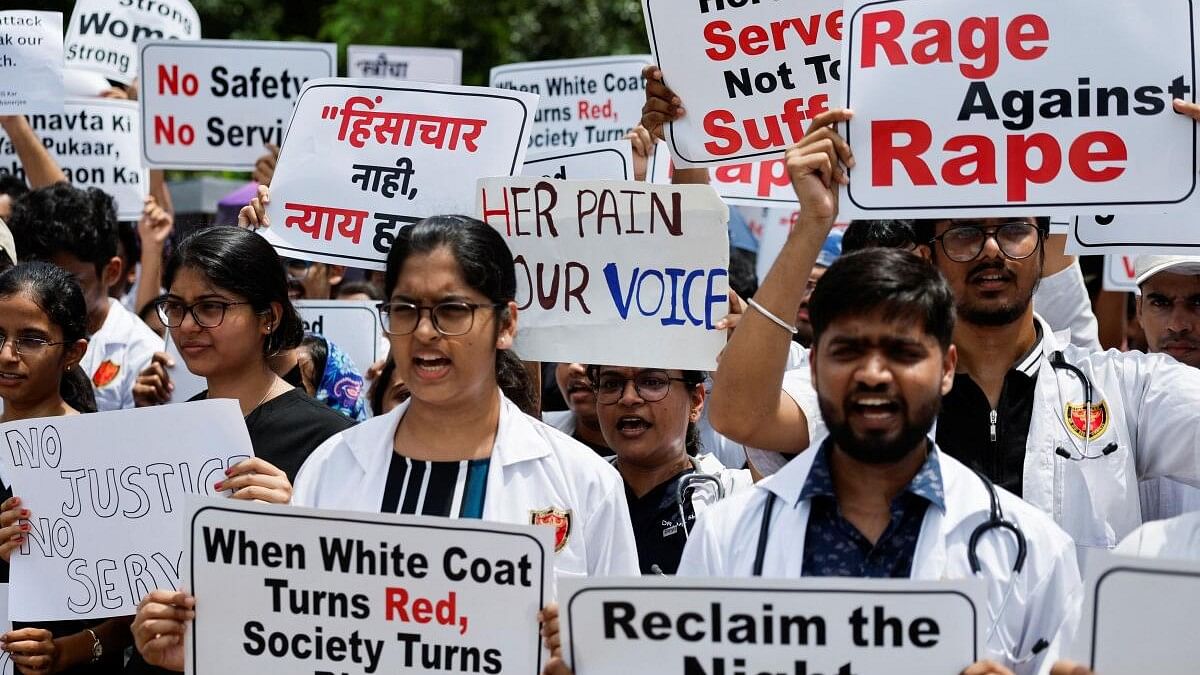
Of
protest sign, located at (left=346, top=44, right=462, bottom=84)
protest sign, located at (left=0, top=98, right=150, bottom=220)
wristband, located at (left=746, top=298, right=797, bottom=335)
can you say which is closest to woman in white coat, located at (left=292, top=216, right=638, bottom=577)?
wristband, located at (left=746, top=298, right=797, bottom=335)

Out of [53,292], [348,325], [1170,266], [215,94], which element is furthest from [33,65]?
[1170,266]

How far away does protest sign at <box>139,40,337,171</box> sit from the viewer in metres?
7.44

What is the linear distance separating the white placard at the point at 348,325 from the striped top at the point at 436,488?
316 centimetres

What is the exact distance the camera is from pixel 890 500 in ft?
11.0

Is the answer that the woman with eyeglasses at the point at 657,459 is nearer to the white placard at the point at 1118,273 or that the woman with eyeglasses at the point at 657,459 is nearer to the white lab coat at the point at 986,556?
the white lab coat at the point at 986,556

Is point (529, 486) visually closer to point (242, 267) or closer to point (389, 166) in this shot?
point (242, 267)

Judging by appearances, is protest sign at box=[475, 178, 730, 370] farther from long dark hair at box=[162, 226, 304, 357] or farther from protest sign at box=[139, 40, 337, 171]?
protest sign at box=[139, 40, 337, 171]

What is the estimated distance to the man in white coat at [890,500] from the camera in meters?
3.19

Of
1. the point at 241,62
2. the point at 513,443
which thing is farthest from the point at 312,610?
the point at 241,62

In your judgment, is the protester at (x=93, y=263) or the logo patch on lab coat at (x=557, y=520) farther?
the protester at (x=93, y=263)

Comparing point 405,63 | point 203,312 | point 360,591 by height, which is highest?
point 405,63

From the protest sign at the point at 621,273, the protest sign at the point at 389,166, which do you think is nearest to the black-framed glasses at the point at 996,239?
the protest sign at the point at 621,273

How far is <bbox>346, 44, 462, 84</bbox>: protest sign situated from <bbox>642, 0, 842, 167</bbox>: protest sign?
5472 millimetres

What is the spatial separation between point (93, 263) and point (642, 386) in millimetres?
2869
